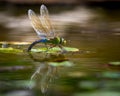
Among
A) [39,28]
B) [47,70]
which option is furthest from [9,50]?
[47,70]

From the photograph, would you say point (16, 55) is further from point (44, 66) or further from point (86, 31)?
point (86, 31)

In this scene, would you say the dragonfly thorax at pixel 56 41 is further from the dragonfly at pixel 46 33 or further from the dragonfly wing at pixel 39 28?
the dragonfly wing at pixel 39 28

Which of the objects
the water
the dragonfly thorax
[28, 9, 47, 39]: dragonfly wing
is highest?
[28, 9, 47, 39]: dragonfly wing

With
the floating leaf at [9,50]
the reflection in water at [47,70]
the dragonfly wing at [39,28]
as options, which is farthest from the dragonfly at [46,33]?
the reflection in water at [47,70]

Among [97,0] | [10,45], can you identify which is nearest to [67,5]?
[97,0]

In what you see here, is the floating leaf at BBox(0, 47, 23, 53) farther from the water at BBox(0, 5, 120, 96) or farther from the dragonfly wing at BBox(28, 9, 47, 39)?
the dragonfly wing at BBox(28, 9, 47, 39)

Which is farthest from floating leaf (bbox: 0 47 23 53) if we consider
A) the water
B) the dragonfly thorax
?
the dragonfly thorax

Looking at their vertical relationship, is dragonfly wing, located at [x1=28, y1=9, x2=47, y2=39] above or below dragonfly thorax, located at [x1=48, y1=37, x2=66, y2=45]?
above

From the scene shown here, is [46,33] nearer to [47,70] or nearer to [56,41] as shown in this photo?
[56,41]
